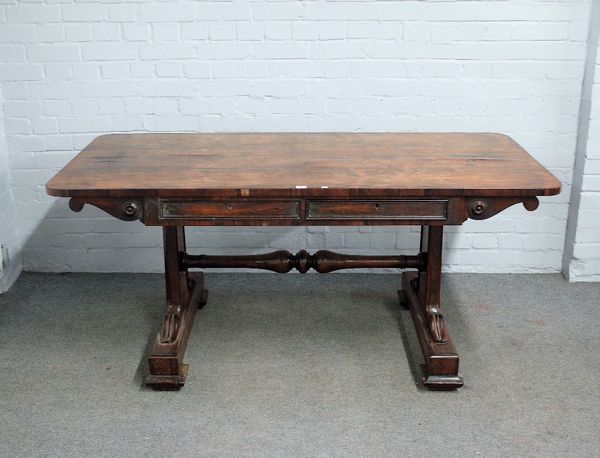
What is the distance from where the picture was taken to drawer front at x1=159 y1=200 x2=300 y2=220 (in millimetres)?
2525

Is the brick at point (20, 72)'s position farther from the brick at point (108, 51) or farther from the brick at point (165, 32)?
the brick at point (165, 32)

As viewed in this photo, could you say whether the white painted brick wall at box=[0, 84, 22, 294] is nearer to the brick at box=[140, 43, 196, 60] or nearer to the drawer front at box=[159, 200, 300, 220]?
the brick at box=[140, 43, 196, 60]

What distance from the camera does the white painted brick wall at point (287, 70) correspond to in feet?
11.0

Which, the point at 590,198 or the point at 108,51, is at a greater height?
the point at 108,51

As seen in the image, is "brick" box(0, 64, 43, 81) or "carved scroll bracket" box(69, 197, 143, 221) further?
"brick" box(0, 64, 43, 81)

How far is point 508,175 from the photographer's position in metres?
2.60

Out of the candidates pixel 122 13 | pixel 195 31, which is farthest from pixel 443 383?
pixel 122 13

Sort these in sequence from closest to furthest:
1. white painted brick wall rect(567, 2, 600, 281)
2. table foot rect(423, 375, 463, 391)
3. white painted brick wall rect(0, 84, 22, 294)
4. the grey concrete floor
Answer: the grey concrete floor < table foot rect(423, 375, 463, 391) < white painted brick wall rect(567, 2, 600, 281) < white painted brick wall rect(0, 84, 22, 294)

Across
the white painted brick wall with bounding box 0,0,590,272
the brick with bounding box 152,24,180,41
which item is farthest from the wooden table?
the brick with bounding box 152,24,180,41

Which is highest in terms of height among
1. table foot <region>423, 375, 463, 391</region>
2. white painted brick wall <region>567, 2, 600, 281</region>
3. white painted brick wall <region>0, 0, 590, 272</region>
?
white painted brick wall <region>0, 0, 590, 272</region>

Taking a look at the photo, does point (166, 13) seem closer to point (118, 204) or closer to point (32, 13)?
point (32, 13)

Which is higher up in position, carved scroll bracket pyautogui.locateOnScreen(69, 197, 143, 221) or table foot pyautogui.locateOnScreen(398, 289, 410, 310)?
carved scroll bracket pyautogui.locateOnScreen(69, 197, 143, 221)

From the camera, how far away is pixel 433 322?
2867 millimetres

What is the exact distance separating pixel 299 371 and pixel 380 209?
726mm
